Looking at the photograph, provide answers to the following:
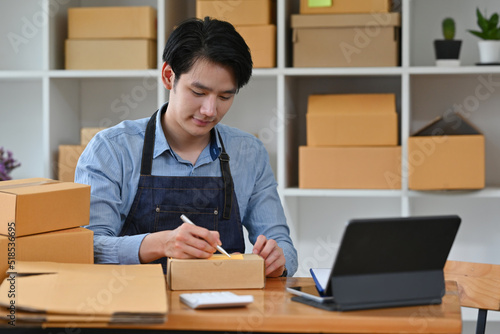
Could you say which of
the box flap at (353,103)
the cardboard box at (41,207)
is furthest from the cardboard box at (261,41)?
the cardboard box at (41,207)

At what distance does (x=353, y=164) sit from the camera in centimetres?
263

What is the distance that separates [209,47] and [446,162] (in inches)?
50.1

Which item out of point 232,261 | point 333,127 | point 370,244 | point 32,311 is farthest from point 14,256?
A: point 333,127

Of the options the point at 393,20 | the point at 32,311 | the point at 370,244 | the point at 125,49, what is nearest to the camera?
the point at 32,311

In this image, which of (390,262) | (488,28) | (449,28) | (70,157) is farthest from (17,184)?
(488,28)

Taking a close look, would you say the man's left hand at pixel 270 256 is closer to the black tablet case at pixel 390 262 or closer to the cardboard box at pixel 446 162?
the black tablet case at pixel 390 262

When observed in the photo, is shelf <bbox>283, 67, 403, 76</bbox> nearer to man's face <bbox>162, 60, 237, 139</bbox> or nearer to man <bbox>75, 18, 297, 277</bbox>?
man <bbox>75, 18, 297, 277</bbox>

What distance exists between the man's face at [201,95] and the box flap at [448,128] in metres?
1.17

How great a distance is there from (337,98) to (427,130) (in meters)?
0.40

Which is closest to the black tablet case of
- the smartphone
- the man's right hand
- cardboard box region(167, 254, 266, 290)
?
the smartphone

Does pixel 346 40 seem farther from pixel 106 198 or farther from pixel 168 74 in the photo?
pixel 106 198

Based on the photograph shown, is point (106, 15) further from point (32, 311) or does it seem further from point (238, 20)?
point (32, 311)

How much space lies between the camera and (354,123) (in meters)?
2.63

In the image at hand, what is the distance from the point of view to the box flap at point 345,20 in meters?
2.61
